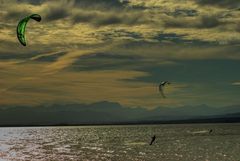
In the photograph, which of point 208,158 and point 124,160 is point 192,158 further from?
point 124,160

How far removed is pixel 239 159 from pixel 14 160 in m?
37.3

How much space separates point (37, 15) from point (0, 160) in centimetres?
5109

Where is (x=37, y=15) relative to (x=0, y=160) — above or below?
above

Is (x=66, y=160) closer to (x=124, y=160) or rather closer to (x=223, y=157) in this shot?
(x=124, y=160)

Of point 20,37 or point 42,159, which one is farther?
point 42,159

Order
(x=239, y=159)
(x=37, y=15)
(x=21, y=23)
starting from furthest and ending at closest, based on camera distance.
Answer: (x=239, y=159) → (x=21, y=23) → (x=37, y=15)

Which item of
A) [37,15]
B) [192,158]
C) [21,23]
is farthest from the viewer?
[192,158]

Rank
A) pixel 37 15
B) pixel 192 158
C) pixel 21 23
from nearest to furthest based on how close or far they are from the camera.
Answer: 1. pixel 37 15
2. pixel 21 23
3. pixel 192 158

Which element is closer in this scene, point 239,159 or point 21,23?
point 21,23

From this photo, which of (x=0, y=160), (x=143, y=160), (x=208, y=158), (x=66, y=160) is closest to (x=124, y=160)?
(x=143, y=160)

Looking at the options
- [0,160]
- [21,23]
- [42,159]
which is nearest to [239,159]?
[42,159]

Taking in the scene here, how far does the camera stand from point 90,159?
81.1 metres

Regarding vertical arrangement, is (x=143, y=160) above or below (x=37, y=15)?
below

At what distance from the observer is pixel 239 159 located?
77000 millimetres
